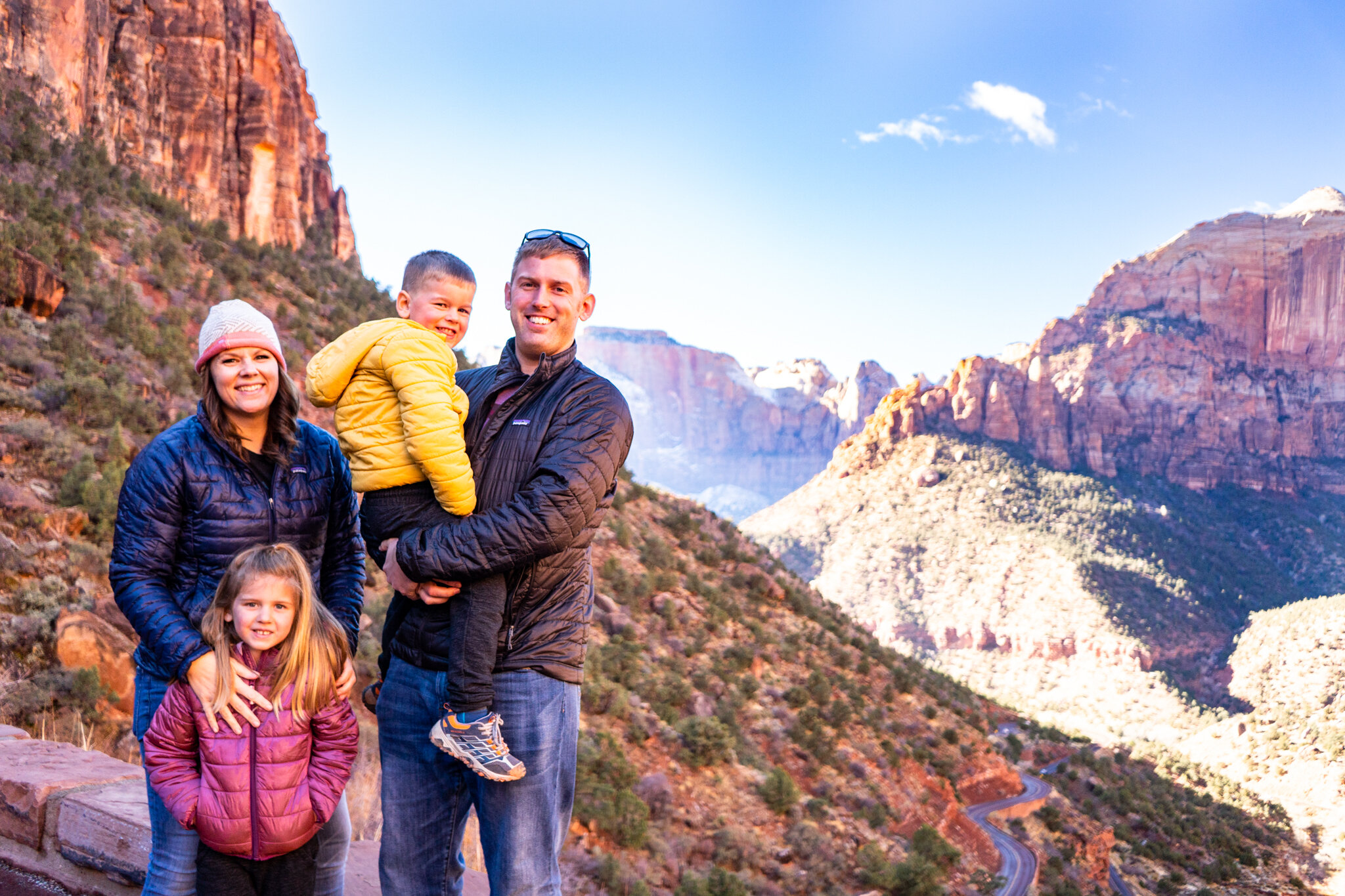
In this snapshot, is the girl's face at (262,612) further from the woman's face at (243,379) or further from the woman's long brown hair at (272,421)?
the woman's face at (243,379)

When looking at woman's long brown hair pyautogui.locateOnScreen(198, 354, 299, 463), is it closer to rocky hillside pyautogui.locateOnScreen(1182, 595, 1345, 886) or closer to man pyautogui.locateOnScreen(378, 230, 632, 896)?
man pyautogui.locateOnScreen(378, 230, 632, 896)

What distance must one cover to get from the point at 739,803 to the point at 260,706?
9.56m

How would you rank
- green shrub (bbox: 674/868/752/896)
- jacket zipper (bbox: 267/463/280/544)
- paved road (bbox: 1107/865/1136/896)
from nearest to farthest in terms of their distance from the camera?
jacket zipper (bbox: 267/463/280/544) < green shrub (bbox: 674/868/752/896) < paved road (bbox: 1107/865/1136/896)

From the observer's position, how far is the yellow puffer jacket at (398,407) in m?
2.24

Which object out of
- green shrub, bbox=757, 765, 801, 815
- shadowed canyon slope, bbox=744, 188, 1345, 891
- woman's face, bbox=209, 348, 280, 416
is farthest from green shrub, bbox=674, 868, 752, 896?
shadowed canyon slope, bbox=744, 188, 1345, 891

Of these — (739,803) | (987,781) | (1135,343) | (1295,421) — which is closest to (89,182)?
(739,803)

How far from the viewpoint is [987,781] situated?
19109mm

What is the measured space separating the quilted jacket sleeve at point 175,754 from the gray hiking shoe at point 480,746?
0.72 metres

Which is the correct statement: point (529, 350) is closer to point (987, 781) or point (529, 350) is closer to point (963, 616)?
point (987, 781)

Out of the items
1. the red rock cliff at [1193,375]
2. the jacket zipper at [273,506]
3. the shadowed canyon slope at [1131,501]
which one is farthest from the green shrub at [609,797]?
the red rock cliff at [1193,375]

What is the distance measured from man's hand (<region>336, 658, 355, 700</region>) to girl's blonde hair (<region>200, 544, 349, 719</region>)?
15 millimetres

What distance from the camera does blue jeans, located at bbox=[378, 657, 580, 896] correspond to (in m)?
2.20

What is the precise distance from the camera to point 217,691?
2.22 m

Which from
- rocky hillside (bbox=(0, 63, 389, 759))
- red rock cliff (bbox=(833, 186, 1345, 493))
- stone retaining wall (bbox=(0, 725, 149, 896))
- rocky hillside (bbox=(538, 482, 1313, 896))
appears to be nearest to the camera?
stone retaining wall (bbox=(0, 725, 149, 896))
